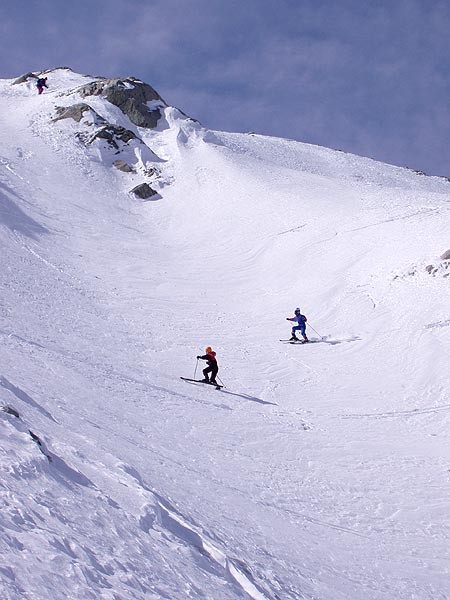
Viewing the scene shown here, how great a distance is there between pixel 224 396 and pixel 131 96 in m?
49.8

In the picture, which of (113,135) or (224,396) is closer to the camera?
(224,396)

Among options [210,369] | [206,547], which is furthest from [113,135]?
[206,547]

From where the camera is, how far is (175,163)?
152 ft

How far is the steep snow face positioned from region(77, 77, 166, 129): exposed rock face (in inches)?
792

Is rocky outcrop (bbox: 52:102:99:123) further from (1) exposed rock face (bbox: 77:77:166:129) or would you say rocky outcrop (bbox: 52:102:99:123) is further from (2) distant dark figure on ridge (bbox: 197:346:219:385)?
(2) distant dark figure on ridge (bbox: 197:346:219:385)

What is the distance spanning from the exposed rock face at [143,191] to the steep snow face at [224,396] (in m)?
1.82

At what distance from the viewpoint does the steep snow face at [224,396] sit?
5.77 m

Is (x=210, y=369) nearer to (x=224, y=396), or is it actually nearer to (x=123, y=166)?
(x=224, y=396)

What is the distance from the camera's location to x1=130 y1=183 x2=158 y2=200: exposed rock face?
131ft

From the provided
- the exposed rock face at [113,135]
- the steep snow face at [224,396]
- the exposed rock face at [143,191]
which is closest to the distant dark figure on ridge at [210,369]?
the steep snow face at [224,396]

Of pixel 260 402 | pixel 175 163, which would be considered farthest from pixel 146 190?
pixel 260 402

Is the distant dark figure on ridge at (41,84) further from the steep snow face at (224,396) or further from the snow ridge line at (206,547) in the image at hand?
the snow ridge line at (206,547)

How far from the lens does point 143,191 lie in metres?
40.3

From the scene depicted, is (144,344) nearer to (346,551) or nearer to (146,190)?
(346,551)
